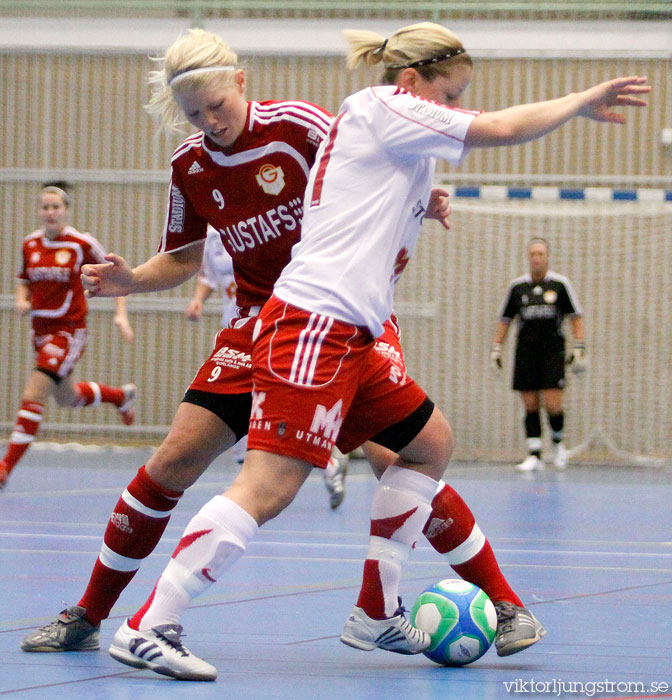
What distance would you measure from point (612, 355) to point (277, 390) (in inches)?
433

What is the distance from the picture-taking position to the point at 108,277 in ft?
11.4

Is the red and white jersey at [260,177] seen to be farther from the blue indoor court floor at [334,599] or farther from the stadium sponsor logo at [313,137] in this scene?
the blue indoor court floor at [334,599]

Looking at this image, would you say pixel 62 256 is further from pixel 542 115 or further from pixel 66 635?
pixel 542 115

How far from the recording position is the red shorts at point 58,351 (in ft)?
29.1

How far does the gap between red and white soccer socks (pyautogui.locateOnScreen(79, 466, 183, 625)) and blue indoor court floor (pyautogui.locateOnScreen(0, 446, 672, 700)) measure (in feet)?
0.49

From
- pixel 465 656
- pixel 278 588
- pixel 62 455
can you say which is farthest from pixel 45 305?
pixel 465 656

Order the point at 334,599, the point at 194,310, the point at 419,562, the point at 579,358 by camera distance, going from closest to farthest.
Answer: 1. the point at 334,599
2. the point at 419,562
3. the point at 194,310
4. the point at 579,358

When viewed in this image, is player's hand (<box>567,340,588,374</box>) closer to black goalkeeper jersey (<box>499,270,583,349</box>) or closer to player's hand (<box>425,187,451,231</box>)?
black goalkeeper jersey (<box>499,270,583,349</box>)

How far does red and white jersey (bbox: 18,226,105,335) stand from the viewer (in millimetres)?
9117

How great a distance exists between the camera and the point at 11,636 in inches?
142

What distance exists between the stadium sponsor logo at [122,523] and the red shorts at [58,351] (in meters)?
5.54

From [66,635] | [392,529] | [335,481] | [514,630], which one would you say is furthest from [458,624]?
[335,481]

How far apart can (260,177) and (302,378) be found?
26.5 inches

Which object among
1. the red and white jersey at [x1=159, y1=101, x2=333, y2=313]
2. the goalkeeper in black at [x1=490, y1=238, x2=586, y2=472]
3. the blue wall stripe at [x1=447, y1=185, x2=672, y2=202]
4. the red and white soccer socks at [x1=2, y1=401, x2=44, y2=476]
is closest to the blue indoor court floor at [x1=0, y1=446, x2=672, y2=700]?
the red and white soccer socks at [x1=2, y1=401, x2=44, y2=476]
